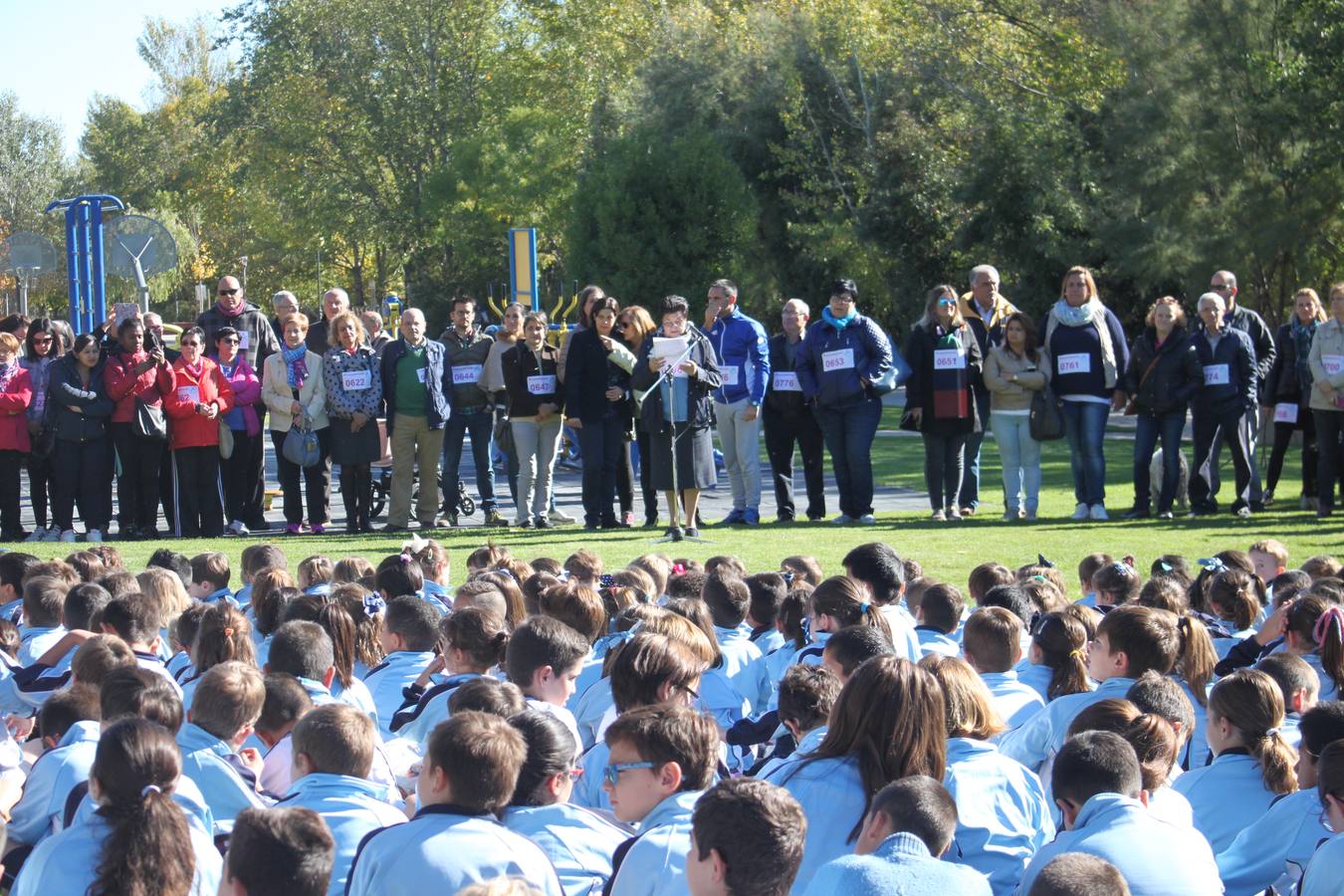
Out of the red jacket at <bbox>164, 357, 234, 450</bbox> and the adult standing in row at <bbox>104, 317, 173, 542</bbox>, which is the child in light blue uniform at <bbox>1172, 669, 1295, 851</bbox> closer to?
the red jacket at <bbox>164, 357, 234, 450</bbox>

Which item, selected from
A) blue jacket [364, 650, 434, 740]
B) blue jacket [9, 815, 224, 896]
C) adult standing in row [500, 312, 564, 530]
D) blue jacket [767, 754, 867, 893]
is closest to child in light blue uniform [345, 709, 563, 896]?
blue jacket [9, 815, 224, 896]

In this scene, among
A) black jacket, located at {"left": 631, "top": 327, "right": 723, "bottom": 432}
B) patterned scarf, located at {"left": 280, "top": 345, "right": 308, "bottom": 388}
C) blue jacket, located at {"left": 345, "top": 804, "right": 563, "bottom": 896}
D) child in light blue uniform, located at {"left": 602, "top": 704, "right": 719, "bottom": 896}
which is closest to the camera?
blue jacket, located at {"left": 345, "top": 804, "right": 563, "bottom": 896}

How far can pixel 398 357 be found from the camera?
1465cm

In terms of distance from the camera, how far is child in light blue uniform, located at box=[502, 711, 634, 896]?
4.32 meters

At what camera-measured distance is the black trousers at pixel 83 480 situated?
46.5 ft

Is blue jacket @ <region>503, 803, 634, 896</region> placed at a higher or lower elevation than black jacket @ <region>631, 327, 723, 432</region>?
lower

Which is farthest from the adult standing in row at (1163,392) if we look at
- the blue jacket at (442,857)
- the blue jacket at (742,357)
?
the blue jacket at (442,857)

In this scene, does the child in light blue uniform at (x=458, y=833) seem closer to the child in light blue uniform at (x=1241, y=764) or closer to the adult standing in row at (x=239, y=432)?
the child in light blue uniform at (x=1241, y=764)

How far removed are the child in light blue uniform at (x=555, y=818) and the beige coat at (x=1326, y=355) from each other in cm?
1087

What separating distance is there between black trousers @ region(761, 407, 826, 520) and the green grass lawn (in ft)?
1.69

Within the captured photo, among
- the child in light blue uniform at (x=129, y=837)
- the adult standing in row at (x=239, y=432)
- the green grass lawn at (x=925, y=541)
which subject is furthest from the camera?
the adult standing in row at (x=239, y=432)

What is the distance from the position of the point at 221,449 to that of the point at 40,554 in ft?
7.65

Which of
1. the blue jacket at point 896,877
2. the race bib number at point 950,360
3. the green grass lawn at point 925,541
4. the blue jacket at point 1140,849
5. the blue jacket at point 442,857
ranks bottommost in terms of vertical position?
the blue jacket at point 1140,849

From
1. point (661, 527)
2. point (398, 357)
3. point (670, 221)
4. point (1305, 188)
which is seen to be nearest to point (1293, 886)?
point (661, 527)
